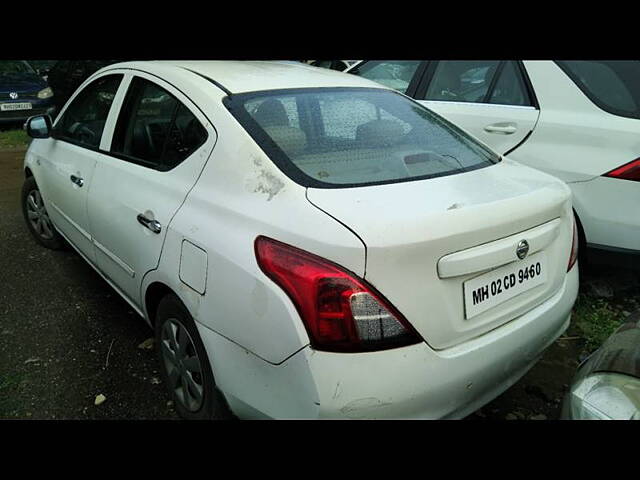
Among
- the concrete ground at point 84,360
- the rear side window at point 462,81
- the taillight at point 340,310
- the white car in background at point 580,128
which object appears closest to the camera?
the taillight at point 340,310

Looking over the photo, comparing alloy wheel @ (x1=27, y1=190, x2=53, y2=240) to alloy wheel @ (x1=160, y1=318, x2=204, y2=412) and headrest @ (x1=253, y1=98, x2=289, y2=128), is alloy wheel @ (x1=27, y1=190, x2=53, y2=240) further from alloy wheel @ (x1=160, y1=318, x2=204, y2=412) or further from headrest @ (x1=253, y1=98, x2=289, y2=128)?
headrest @ (x1=253, y1=98, x2=289, y2=128)

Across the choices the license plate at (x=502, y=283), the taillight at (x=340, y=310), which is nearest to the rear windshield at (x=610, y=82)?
the license plate at (x=502, y=283)

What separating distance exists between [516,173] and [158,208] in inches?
58.9

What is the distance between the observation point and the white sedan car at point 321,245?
141 cm

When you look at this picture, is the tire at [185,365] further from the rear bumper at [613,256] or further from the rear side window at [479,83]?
the rear side window at [479,83]

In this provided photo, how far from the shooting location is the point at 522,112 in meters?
3.20

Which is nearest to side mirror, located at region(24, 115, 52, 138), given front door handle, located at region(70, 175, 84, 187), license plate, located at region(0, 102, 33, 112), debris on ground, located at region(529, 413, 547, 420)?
front door handle, located at region(70, 175, 84, 187)

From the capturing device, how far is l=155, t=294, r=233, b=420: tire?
1812mm

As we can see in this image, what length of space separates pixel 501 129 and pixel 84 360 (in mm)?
2895

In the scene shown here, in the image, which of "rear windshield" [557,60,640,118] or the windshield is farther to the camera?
the windshield

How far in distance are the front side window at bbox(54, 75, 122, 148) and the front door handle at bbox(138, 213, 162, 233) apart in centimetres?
85

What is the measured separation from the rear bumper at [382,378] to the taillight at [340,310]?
0.04 meters

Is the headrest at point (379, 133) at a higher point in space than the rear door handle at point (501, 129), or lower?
higher
